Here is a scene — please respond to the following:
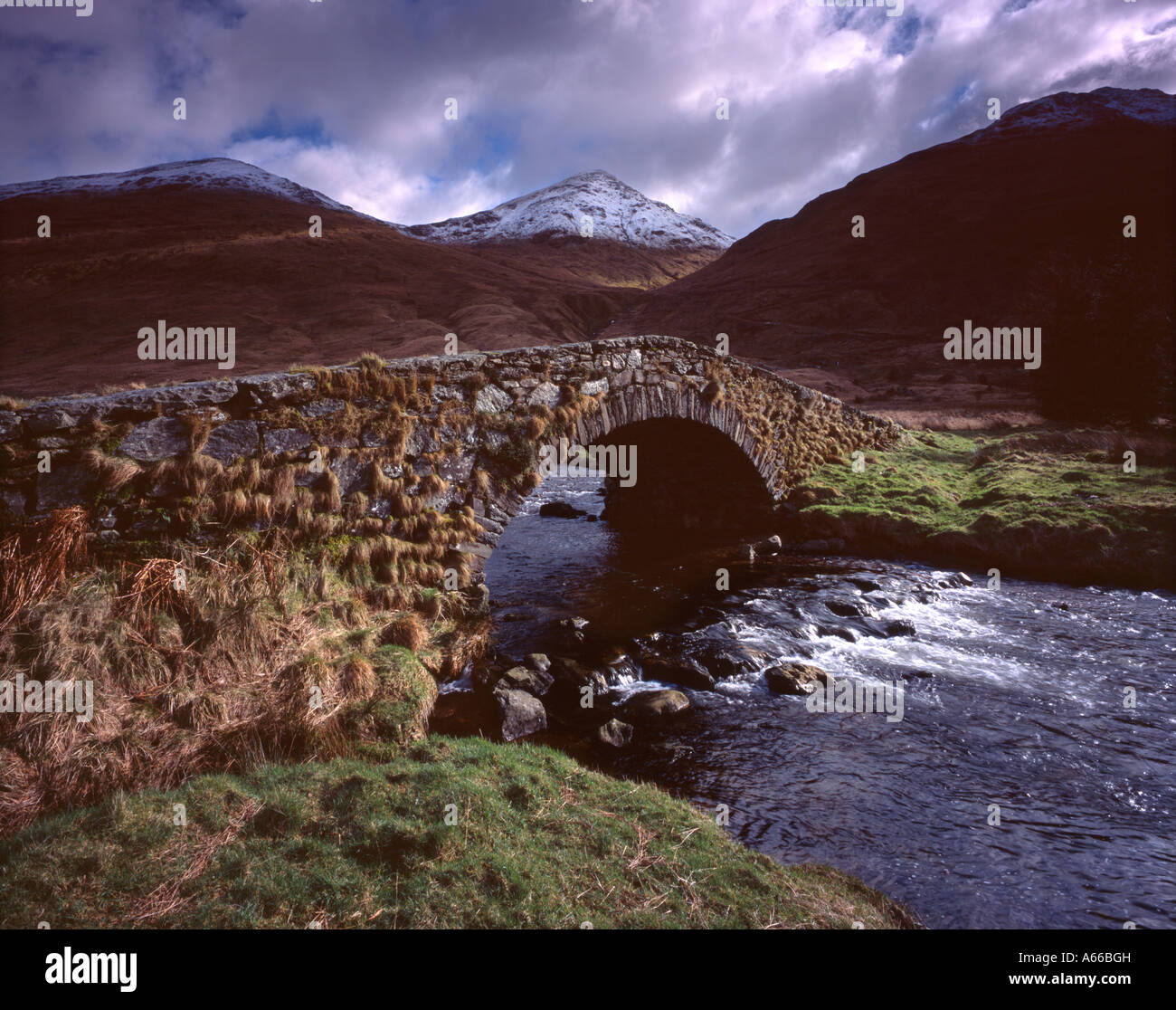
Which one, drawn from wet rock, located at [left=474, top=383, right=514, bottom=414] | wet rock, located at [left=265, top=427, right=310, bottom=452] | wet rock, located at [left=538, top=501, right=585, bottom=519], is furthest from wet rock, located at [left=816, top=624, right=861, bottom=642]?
wet rock, located at [left=538, top=501, right=585, bottom=519]

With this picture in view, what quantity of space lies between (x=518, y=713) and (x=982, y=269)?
66352mm

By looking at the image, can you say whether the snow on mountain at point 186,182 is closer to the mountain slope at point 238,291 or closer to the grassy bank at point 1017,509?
the mountain slope at point 238,291

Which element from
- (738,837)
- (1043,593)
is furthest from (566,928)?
(1043,593)

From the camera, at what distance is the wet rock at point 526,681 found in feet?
23.5

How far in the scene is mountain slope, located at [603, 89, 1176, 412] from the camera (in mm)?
26719

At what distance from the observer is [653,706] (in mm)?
7000

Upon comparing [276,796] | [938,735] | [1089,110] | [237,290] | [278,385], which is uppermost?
[1089,110]

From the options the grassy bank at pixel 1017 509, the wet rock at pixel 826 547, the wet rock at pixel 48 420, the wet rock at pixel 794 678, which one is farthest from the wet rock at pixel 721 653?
the wet rock at pixel 48 420

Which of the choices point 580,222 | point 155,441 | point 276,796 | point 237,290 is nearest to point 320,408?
point 155,441

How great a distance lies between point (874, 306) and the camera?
52.9 meters

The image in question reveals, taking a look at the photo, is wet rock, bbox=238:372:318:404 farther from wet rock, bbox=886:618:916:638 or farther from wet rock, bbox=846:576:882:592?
wet rock, bbox=846:576:882:592

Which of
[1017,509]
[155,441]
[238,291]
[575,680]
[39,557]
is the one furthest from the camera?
[238,291]

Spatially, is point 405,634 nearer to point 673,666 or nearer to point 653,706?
point 653,706

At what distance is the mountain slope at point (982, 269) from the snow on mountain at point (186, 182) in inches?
2420
